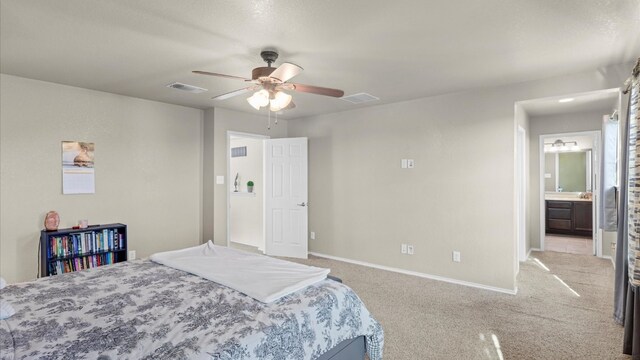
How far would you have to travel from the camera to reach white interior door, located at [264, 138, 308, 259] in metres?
5.57

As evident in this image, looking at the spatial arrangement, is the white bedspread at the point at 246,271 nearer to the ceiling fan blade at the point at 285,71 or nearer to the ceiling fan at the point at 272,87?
the ceiling fan at the point at 272,87

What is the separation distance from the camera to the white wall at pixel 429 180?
3.86 m

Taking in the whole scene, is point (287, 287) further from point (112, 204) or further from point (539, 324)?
point (112, 204)

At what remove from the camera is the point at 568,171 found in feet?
25.2

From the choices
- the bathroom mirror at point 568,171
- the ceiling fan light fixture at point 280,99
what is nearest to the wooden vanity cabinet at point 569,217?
the bathroom mirror at point 568,171

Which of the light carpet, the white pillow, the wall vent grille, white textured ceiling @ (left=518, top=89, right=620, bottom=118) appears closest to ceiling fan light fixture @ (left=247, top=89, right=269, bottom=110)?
the white pillow

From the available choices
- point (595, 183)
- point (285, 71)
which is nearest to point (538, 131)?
point (595, 183)

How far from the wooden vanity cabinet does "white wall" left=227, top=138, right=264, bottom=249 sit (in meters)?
6.56

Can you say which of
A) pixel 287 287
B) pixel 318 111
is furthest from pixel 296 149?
pixel 287 287

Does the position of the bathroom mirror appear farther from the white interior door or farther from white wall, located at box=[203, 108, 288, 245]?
A: white wall, located at box=[203, 108, 288, 245]

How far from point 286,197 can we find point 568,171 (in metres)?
6.80

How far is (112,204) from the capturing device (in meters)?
4.21

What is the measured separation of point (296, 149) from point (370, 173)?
55.4 inches

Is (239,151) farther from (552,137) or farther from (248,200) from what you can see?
(552,137)
